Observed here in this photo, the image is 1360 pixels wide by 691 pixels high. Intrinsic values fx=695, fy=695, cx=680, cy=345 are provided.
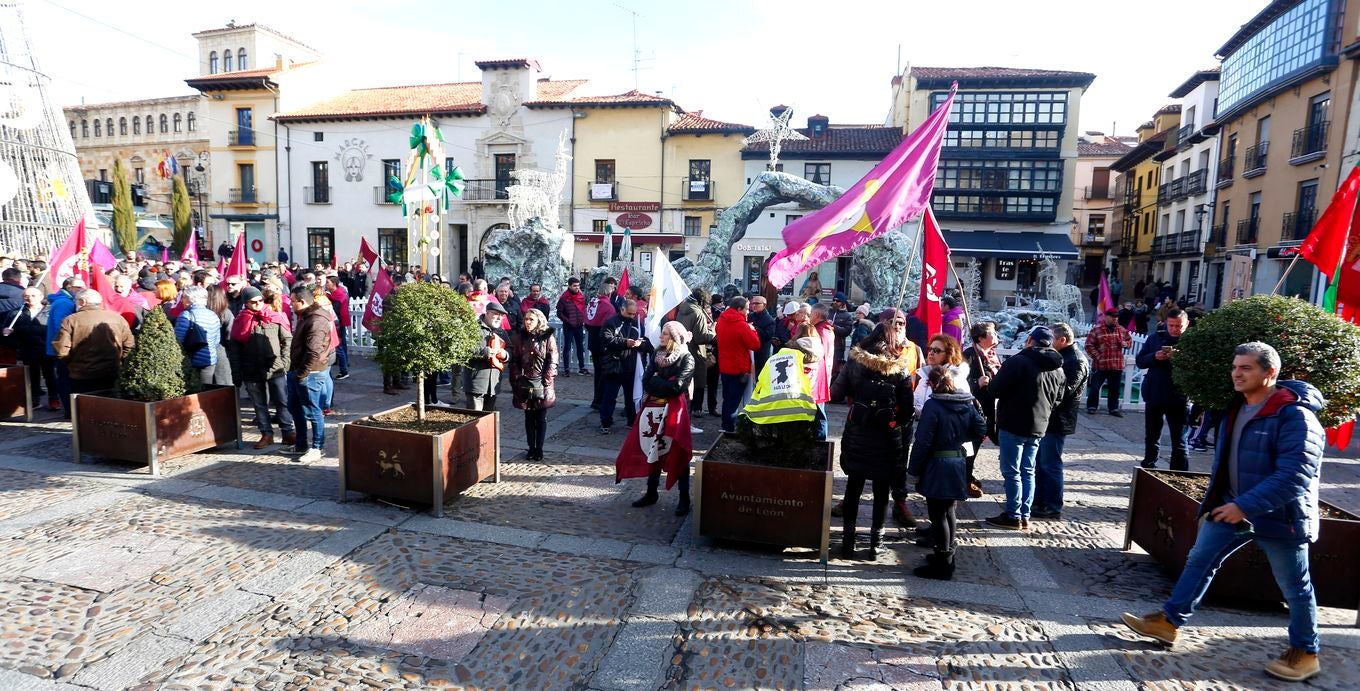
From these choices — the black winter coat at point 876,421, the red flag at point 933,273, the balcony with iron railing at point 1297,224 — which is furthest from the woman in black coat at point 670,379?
the balcony with iron railing at point 1297,224

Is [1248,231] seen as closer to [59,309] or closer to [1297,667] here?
[1297,667]

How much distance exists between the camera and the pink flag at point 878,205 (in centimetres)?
632

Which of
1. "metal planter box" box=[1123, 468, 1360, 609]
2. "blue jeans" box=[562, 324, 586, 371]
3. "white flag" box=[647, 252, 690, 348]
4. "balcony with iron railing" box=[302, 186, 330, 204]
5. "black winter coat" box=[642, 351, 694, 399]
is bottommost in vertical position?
"metal planter box" box=[1123, 468, 1360, 609]

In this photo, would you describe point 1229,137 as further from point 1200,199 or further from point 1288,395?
point 1288,395

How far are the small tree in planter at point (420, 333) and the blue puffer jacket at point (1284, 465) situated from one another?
5.56 meters

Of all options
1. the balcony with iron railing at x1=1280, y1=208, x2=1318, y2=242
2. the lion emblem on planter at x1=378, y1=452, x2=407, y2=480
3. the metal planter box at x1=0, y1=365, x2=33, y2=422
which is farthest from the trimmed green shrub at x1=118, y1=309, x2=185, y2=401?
the balcony with iron railing at x1=1280, y1=208, x2=1318, y2=242

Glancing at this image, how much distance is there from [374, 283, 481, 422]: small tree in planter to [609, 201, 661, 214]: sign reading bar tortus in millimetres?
24533

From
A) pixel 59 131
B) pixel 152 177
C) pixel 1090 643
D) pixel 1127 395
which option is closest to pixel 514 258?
pixel 59 131

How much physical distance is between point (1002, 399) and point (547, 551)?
383 centimetres

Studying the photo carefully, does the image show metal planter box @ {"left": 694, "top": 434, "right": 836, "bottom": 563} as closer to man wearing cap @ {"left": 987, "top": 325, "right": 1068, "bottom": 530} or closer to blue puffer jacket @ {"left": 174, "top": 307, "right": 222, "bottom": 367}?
man wearing cap @ {"left": 987, "top": 325, "right": 1068, "bottom": 530}

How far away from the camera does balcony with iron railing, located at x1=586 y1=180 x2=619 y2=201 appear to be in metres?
30.2

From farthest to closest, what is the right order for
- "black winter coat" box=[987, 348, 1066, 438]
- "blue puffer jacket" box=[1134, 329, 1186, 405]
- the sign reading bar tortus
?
the sign reading bar tortus → "blue puffer jacket" box=[1134, 329, 1186, 405] → "black winter coat" box=[987, 348, 1066, 438]

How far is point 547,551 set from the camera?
5082 millimetres

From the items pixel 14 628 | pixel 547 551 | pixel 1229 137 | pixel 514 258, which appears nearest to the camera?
pixel 14 628
